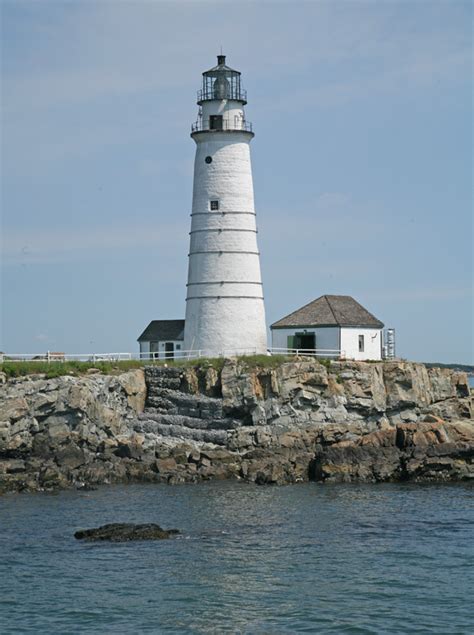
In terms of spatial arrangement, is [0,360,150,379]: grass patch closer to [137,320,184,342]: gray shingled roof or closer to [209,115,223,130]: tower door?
[137,320,184,342]: gray shingled roof

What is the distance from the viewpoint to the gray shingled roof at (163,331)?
5084cm

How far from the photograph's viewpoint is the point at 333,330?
162 feet

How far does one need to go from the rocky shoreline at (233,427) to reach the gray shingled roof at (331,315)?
3997mm

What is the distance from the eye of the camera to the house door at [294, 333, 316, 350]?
166ft

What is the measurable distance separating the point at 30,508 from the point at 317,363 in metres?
16.5

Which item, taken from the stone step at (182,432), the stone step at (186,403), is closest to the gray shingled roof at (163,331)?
the stone step at (186,403)

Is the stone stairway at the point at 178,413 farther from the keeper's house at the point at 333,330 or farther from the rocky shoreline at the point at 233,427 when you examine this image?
the keeper's house at the point at 333,330

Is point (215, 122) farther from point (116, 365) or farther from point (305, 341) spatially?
point (116, 365)

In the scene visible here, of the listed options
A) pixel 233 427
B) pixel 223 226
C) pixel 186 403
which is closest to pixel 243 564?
pixel 233 427

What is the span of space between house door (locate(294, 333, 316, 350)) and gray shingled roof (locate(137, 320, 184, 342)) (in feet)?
19.0

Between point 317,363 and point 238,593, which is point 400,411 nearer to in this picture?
point 317,363

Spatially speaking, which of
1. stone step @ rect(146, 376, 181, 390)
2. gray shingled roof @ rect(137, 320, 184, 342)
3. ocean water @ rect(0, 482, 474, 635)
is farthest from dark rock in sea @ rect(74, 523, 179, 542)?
gray shingled roof @ rect(137, 320, 184, 342)

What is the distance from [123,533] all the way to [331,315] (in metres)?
23.7

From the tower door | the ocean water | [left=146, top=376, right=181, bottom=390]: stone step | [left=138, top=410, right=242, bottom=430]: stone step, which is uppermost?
the tower door
